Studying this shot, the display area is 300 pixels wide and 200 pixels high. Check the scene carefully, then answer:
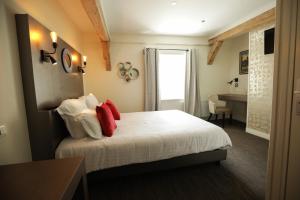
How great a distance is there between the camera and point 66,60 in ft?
7.77

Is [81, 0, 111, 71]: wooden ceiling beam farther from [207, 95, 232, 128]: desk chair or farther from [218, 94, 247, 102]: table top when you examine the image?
[218, 94, 247, 102]: table top

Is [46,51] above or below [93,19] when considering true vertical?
below

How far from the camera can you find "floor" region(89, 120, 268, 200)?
63.7 inches

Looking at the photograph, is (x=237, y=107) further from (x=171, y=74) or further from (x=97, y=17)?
(x=97, y=17)

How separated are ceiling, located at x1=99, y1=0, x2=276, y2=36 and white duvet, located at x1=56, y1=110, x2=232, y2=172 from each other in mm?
2012

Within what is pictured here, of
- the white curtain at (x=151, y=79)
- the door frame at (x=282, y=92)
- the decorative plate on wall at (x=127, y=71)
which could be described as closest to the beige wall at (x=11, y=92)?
the door frame at (x=282, y=92)

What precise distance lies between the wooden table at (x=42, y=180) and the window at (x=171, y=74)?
3.52 meters

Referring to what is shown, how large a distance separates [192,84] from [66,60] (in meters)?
3.27

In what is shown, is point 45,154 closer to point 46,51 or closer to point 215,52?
point 46,51

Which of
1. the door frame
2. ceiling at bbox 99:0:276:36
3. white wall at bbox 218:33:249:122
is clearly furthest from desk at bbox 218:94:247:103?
the door frame

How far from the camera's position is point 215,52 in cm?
429

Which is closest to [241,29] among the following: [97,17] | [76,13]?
[97,17]

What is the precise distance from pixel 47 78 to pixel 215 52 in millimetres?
4146

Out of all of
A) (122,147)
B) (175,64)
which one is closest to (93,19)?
(122,147)
